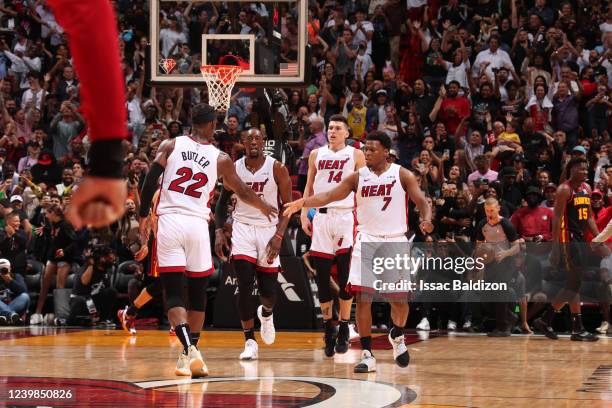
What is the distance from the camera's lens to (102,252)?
47.8ft

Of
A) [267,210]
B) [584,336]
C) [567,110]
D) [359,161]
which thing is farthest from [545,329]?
[267,210]

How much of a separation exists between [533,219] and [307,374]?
646 centimetres

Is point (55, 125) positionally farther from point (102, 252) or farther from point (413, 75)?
point (413, 75)

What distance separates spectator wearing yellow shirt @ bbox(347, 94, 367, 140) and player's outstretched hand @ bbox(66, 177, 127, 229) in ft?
50.3

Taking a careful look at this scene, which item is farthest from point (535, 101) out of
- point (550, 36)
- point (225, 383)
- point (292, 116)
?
point (225, 383)

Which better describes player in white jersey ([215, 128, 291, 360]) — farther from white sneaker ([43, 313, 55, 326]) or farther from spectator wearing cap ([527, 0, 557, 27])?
spectator wearing cap ([527, 0, 557, 27])

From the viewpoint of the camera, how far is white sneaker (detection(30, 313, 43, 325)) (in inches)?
602

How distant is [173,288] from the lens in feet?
27.3

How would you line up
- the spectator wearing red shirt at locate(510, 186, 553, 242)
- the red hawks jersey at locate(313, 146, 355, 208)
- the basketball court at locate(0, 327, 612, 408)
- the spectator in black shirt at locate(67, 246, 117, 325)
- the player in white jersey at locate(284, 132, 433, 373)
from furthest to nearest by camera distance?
the spectator in black shirt at locate(67, 246, 117, 325) → the spectator wearing red shirt at locate(510, 186, 553, 242) → the red hawks jersey at locate(313, 146, 355, 208) → the player in white jersey at locate(284, 132, 433, 373) → the basketball court at locate(0, 327, 612, 408)

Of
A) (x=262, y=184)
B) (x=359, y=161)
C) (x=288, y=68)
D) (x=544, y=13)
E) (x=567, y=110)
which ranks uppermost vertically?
(x=544, y=13)

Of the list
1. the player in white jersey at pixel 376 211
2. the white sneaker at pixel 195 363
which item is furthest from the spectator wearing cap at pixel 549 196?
the white sneaker at pixel 195 363

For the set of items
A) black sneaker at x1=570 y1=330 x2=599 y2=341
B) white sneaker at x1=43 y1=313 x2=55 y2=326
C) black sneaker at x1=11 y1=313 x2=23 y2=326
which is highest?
black sneaker at x1=570 y1=330 x2=599 y2=341

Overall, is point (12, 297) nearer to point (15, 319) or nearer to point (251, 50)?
point (15, 319)

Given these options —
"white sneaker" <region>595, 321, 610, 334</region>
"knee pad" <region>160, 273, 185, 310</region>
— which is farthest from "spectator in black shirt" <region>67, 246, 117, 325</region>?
"white sneaker" <region>595, 321, 610, 334</region>
